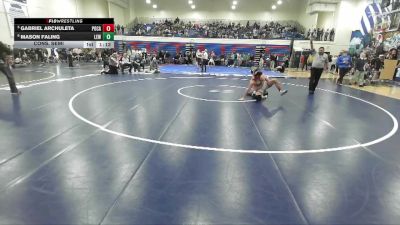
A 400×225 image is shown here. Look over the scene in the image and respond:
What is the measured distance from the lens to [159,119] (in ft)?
21.5

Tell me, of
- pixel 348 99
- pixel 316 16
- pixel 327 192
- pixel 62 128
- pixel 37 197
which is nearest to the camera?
pixel 37 197

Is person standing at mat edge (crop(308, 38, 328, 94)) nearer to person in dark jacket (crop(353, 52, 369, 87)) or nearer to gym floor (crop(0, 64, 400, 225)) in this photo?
gym floor (crop(0, 64, 400, 225))

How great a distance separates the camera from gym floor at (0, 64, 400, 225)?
2936 millimetres

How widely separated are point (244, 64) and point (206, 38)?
5429 millimetres

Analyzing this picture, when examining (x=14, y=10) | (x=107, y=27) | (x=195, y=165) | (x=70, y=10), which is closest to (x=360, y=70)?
(x=195, y=165)

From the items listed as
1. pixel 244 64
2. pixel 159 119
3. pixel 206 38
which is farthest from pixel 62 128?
pixel 206 38

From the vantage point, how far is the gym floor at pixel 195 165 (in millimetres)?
2936

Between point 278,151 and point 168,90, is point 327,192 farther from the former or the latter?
point 168,90

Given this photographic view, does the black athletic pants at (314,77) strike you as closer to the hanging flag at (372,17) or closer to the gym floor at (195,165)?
the gym floor at (195,165)

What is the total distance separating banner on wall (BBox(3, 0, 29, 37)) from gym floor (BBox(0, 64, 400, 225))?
18.6 metres

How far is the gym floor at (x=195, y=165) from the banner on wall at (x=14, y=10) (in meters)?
18.6

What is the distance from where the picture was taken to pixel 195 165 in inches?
160
